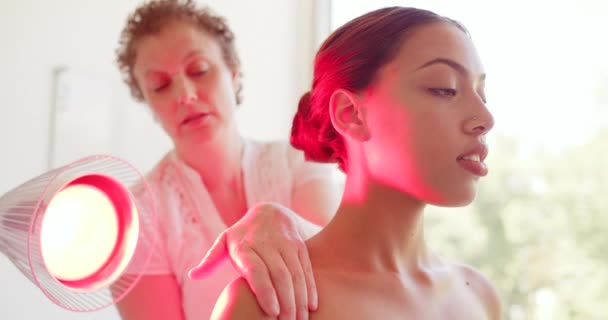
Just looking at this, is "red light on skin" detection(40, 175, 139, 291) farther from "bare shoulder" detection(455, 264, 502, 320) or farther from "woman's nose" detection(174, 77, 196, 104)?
"bare shoulder" detection(455, 264, 502, 320)

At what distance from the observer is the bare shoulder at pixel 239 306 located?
0.91m

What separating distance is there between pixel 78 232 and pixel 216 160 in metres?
0.38

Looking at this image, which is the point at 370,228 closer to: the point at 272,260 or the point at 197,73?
the point at 272,260

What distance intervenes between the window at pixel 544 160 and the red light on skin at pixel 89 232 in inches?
46.2

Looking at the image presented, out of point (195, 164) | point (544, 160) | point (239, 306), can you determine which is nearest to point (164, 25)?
point (195, 164)

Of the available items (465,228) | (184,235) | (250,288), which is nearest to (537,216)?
(465,228)

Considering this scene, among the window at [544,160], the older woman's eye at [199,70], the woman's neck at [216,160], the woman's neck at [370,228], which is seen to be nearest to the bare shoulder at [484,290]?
the woman's neck at [370,228]

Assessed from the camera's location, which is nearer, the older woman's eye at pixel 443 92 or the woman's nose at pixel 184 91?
the older woman's eye at pixel 443 92

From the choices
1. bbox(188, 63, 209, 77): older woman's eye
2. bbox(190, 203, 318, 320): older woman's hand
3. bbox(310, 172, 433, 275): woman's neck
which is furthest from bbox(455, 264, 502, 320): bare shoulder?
bbox(188, 63, 209, 77): older woman's eye

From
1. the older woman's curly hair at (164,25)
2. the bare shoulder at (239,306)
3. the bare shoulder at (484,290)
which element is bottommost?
the bare shoulder at (484,290)

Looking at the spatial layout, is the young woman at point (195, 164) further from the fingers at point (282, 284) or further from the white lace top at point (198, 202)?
the fingers at point (282, 284)

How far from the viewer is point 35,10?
1.61m

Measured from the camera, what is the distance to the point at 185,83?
1.39 m

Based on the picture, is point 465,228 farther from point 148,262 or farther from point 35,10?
point 35,10
